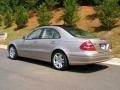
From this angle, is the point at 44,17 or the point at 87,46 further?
the point at 44,17

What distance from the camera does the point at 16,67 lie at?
11102 mm

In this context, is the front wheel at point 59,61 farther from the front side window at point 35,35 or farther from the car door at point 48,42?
the front side window at point 35,35

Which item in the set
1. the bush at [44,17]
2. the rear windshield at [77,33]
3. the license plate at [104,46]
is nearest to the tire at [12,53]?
the rear windshield at [77,33]

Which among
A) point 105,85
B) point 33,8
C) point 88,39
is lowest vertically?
point 105,85

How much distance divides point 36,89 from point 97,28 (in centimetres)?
1201

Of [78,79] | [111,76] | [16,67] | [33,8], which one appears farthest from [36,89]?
[33,8]

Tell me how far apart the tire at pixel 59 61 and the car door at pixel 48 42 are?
0.29 metres

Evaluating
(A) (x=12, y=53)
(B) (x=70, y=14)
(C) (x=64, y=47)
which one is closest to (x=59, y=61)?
(C) (x=64, y=47)

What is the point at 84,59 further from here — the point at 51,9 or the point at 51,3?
the point at 51,9

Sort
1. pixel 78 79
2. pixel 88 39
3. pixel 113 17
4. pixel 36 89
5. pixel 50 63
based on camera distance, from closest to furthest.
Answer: pixel 36 89
pixel 78 79
pixel 88 39
pixel 50 63
pixel 113 17

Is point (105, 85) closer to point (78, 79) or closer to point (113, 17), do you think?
point (78, 79)

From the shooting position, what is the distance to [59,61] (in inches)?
418

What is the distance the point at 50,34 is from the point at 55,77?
7.78 feet

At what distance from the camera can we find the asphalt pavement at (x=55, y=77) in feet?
26.8
